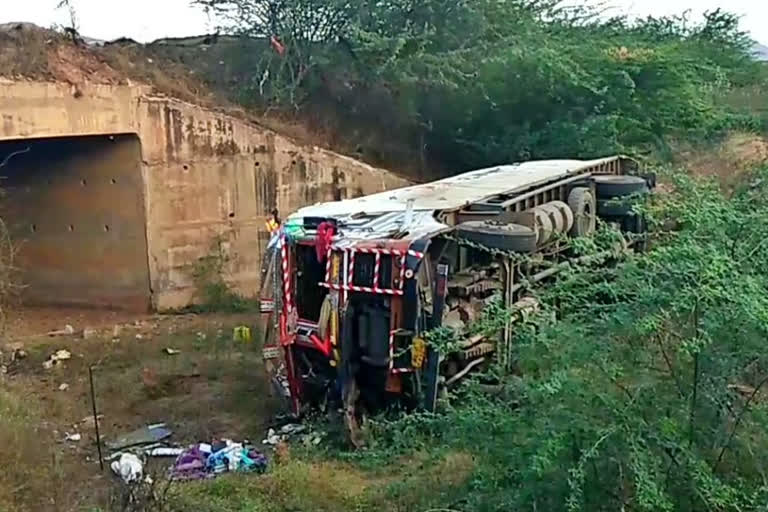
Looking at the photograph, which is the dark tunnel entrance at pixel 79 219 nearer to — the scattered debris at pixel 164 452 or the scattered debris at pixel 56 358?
the scattered debris at pixel 56 358

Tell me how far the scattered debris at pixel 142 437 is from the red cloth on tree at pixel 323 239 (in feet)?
8.05

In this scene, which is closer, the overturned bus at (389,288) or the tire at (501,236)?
the overturned bus at (389,288)

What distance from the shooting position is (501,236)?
8594 millimetres

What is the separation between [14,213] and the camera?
49.1ft

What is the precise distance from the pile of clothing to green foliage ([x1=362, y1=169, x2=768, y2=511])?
2966 mm

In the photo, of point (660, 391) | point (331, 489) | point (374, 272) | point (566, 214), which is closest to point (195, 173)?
point (566, 214)

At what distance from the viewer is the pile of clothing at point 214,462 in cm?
792

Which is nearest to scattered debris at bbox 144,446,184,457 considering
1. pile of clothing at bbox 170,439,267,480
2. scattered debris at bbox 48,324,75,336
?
pile of clothing at bbox 170,439,267,480

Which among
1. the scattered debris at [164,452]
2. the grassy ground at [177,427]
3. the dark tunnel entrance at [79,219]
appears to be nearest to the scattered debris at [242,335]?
the grassy ground at [177,427]

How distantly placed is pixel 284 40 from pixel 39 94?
6.41 metres

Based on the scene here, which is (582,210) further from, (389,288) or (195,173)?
(195,173)

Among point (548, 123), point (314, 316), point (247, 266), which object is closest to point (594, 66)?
point (548, 123)

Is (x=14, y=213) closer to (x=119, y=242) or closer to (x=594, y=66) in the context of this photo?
(x=119, y=242)

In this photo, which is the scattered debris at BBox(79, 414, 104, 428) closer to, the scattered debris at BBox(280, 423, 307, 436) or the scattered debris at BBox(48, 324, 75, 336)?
the scattered debris at BBox(280, 423, 307, 436)
